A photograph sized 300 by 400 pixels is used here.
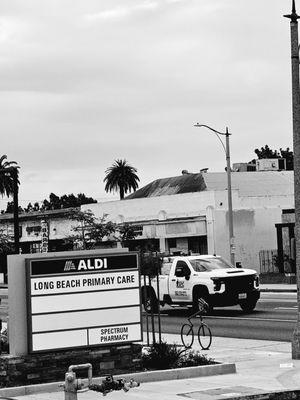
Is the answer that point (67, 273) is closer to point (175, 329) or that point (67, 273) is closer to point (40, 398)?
point (40, 398)

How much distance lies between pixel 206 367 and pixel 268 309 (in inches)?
611

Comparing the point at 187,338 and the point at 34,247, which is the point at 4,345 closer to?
the point at 187,338

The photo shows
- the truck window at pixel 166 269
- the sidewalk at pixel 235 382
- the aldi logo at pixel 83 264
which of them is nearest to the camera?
the sidewalk at pixel 235 382

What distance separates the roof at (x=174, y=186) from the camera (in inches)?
2667

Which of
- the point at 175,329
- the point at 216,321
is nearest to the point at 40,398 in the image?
the point at 175,329

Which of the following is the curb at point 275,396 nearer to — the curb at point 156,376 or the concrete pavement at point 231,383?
the concrete pavement at point 231,383

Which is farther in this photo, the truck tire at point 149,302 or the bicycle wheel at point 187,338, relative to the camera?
the bicycle wheel at point 187,338

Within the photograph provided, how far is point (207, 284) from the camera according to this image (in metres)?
28.2

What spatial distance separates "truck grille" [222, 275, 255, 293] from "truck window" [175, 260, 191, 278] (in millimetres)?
1480

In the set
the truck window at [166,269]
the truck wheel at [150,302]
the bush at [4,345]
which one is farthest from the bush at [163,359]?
the truck window at [166,269]

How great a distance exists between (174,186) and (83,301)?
56.9m

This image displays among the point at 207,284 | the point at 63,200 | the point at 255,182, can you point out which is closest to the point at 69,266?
the point at 207,284

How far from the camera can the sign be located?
1398cm

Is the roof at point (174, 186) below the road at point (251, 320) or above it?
above
